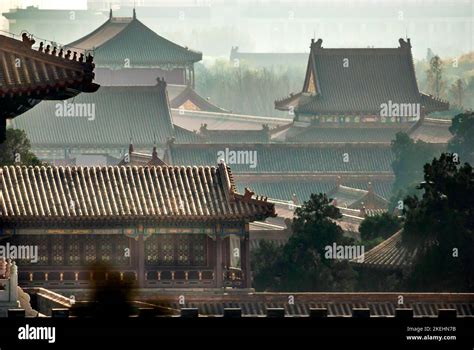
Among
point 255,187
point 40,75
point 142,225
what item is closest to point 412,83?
point 255,187

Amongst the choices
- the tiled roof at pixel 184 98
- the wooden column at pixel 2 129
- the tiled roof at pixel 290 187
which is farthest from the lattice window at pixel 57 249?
the tiled roof at pixel 184 98

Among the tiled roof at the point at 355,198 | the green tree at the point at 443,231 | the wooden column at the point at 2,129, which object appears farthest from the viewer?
the tiled roof at the point at 355,198

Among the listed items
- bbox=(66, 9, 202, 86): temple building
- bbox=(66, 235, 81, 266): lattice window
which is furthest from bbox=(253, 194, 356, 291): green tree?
bbox=(66, 9, 202, 86): temple building

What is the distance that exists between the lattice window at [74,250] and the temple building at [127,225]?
18mm

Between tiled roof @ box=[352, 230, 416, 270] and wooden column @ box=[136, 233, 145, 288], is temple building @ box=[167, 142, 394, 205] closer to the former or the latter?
tiled roof @ box=[352, 230, 416, 270]

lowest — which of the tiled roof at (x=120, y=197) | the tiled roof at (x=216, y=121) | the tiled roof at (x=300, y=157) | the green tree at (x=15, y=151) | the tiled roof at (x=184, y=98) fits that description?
the tiled roof at (x=120, y=197)

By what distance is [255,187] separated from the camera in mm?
141750

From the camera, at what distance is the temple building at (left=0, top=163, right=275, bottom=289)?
75.5 meters

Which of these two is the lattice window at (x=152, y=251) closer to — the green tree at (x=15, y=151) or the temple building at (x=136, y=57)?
the green tree at (x=15, y=151)

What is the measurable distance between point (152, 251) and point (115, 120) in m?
82.1

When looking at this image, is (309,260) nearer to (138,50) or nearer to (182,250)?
(182,250)

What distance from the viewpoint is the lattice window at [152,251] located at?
7625cm

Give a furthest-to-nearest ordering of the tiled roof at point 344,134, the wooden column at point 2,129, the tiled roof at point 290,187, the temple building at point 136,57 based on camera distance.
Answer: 1. the temple building at point 136,57
2. the tiled roof at point 344,134
3. the tiled roof at point 290,187
4. the wooden column at point 2,129

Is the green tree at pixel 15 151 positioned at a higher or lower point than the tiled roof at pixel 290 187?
higher
